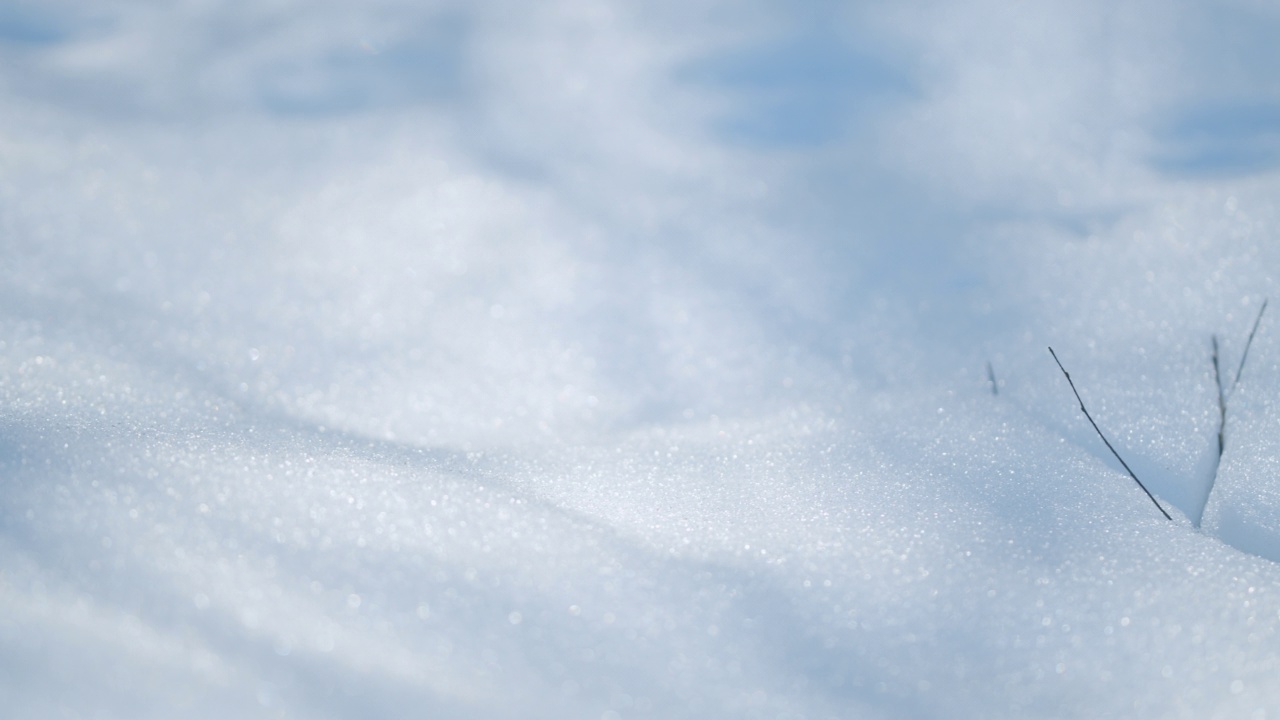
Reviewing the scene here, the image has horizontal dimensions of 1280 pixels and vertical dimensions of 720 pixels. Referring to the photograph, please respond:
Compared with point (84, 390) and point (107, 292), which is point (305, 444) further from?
point (107, 292)

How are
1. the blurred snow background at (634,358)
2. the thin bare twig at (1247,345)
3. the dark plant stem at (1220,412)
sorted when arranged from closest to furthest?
the blurred snow background at (634,358), the dark plant stem at (1220,412), the thin bare twig at (1247,345)

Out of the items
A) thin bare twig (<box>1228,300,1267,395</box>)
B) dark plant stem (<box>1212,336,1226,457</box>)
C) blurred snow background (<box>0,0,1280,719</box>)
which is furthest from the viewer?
thin bare twig (<box>1228,300,1267,395</box>)

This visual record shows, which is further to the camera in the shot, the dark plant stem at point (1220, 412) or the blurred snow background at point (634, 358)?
the dark plant stem at point (1220, 412)

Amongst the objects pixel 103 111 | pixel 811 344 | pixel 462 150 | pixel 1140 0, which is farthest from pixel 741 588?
pixel 1140 0

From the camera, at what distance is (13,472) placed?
1.02m

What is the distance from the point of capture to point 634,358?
151cm

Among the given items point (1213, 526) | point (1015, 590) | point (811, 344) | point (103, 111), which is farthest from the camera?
point (103, 111)

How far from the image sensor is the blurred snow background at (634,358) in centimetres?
89

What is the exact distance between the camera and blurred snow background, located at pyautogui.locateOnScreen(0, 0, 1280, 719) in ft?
2.91

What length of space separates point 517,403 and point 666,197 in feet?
1.95

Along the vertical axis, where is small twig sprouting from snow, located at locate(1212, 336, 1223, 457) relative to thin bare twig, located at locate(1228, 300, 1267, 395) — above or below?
below

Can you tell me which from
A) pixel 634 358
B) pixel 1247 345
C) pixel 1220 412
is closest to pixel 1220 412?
pixel 1220 412

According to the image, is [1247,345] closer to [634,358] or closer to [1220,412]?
[1220,412]

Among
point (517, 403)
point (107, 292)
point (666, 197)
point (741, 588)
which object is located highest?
point (666, 197)
